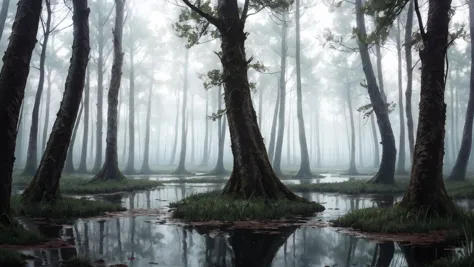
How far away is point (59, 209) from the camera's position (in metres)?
8.33

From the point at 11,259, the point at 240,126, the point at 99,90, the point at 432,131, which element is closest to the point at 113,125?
the point at 240,126

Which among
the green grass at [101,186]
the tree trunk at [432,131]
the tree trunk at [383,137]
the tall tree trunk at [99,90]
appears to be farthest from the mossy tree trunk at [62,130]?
the tall tree trunk at [99,90]

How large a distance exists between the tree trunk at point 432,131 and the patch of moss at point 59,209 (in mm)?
6126

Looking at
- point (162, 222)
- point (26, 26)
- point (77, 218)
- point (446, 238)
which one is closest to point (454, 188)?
point (446, 238)

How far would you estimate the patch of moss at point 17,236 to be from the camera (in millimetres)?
5215

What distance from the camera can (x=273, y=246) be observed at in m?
5.30

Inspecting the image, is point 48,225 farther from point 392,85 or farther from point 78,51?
point 392,85

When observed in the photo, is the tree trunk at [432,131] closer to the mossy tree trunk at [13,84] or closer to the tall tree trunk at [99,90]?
the mossy tree trunk at [13,84]

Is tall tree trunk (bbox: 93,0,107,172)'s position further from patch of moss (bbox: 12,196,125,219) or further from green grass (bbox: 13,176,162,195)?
patch of moss (bbox: 12,196,125,219)

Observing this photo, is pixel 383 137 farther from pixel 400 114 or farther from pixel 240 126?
pixel 400 114

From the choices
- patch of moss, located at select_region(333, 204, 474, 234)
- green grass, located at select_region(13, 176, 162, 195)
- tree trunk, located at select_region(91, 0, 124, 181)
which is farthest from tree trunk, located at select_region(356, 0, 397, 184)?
tree trunk, located at select_region(91, 0, 124, 181)

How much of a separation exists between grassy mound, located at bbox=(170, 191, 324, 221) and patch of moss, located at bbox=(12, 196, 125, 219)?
5.75 feet

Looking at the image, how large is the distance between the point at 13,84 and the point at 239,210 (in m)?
4.46

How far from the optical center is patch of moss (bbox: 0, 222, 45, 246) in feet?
17.1
